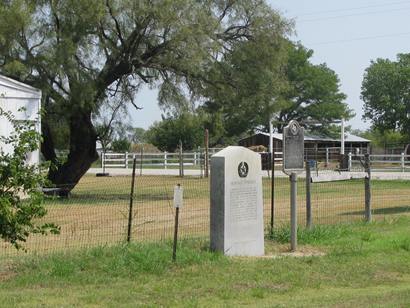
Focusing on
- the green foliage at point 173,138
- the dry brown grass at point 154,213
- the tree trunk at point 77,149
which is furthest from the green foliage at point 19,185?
the green foliage at point 173,138

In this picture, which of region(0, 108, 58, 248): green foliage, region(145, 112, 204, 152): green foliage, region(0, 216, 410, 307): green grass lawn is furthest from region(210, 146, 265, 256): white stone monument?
region(145, 112, 204, 152): green foliage

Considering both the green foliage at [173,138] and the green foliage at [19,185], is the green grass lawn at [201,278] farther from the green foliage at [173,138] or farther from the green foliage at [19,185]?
the green foliage at [173,138]

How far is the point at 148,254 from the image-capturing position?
10.4 metres

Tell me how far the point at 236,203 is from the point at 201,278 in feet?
7.11

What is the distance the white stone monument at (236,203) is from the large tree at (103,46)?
14.1 meters

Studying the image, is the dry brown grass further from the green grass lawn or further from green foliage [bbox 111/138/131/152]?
green foliage [bbox 111/138/131/152]

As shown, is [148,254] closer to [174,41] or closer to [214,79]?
[174,41]

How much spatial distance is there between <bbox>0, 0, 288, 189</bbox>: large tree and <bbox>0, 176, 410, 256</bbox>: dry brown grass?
343 centimetres

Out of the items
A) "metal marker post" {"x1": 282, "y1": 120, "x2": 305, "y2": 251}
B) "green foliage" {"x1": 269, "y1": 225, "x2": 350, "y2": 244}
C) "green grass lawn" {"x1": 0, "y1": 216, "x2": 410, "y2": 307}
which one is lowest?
"green grass lawn" {"x1": 0, "y1": 216, "x2": 410, "y2": 307}

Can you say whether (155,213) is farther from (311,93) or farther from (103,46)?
(311,93)

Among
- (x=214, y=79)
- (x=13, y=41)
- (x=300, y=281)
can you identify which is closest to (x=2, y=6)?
(x=13, y=41)

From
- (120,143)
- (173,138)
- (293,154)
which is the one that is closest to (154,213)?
(293,154)

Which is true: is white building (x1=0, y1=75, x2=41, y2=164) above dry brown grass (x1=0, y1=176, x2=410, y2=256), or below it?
above

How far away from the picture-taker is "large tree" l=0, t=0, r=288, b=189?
26109mm
